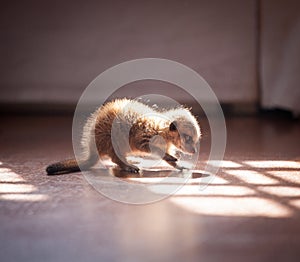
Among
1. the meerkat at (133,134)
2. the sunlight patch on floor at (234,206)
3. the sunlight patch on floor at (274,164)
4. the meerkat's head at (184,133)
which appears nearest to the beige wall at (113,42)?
the sunlight patch on floor at (274,164)

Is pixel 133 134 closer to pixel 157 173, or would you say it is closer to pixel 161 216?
pixel 157 173

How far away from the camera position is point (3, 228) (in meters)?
1.22

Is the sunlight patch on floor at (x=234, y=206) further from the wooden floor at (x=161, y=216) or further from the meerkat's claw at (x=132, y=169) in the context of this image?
the meerkat's claw at (x=132, y=169)

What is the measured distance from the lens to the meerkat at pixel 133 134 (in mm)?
1619

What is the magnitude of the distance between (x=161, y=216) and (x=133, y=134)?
0.39m

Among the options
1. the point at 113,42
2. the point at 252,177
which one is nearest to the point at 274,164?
the point at 252,177

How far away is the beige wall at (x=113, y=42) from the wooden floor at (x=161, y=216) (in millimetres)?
1154

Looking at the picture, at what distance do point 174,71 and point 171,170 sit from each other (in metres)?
1.42

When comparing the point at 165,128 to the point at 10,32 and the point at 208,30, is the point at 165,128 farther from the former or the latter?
the point at 10,32

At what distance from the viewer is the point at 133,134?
1.64m

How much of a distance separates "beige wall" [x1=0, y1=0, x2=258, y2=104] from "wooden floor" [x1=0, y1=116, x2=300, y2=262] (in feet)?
3.79

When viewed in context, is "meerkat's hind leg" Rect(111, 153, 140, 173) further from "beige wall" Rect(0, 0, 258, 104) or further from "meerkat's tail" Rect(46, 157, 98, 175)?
"beige wall" Rect(0, 0, 258, 104)

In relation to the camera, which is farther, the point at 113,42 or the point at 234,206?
the point at 113,42

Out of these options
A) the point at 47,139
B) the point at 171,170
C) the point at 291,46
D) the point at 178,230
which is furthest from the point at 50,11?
the point at 178,230
